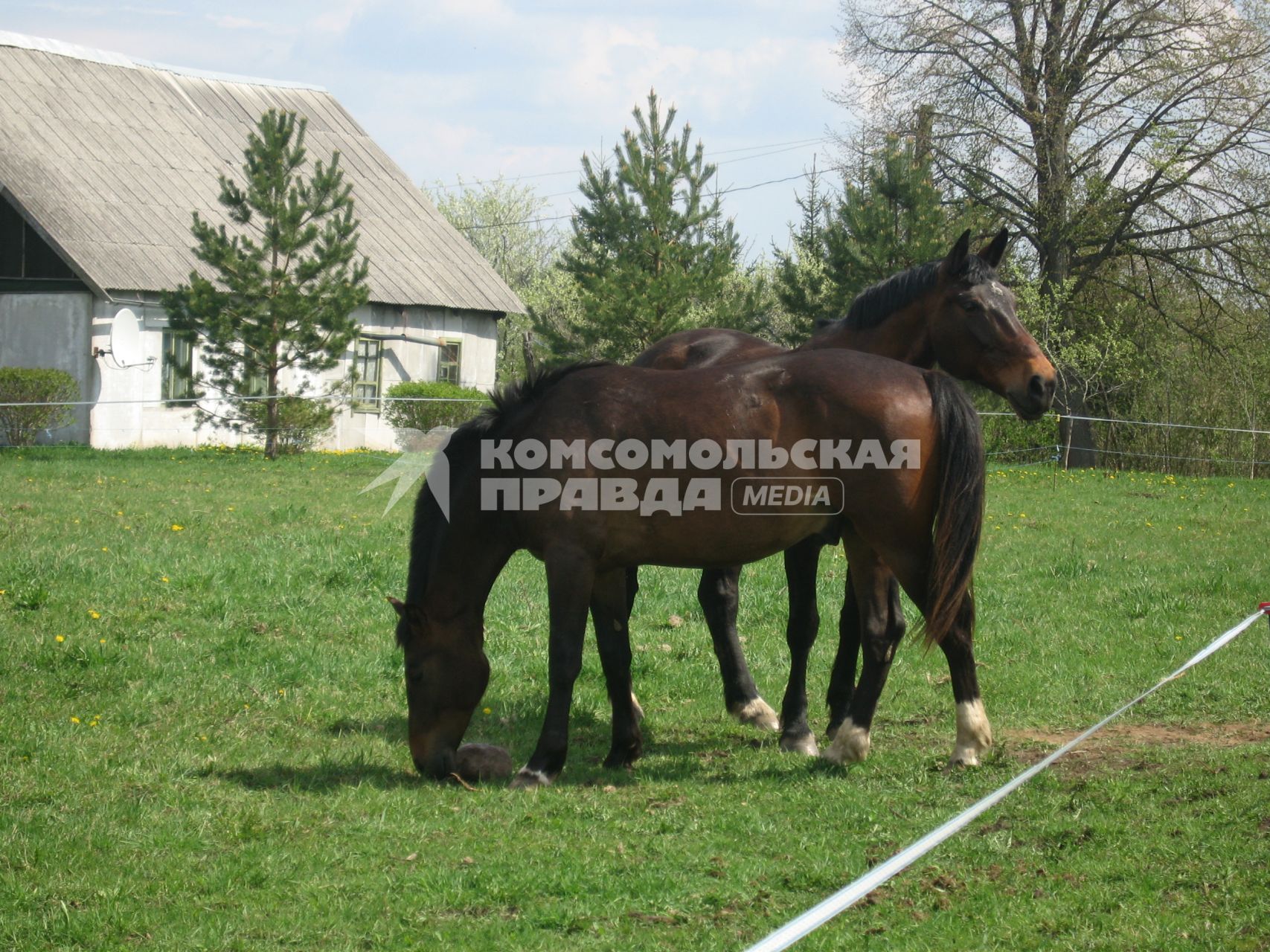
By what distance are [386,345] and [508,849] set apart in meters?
25.2

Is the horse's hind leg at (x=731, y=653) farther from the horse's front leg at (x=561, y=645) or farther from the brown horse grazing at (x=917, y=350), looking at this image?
the horse's front leg at (x=561, y=645)

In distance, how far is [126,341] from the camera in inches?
916

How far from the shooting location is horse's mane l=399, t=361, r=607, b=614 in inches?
218

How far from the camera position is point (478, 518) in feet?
18.0

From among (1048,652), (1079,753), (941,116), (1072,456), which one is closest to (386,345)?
(941,116)

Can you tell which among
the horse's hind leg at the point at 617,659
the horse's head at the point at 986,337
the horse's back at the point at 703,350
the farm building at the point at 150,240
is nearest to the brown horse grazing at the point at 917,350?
the horse's head at the point at 986,337

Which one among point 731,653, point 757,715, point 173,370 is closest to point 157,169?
point 173,370

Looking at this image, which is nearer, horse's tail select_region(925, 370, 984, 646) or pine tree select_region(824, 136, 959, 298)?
horse's tail select_region(925, 370, 984, 646)

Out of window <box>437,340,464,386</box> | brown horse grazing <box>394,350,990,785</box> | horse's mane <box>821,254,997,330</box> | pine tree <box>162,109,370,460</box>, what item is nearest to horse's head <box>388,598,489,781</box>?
brown horse grazing <box>394,350,990,785</box>

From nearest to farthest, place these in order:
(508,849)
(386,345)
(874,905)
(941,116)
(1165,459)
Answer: (874,905), (508,849), (1165,459), (941,116), (386,345)

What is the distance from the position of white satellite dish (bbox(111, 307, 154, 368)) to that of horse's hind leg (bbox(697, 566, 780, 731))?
63.0 feet

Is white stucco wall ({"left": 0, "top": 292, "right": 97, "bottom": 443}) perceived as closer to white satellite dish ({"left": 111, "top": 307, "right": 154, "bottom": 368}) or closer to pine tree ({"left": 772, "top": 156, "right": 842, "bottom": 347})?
white satellite dish ({"left": 111, "top": 307, "right": 154, "bottom": 368})

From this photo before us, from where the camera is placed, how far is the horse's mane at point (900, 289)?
620 cm

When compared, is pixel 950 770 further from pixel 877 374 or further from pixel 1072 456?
pixel 1072 456
